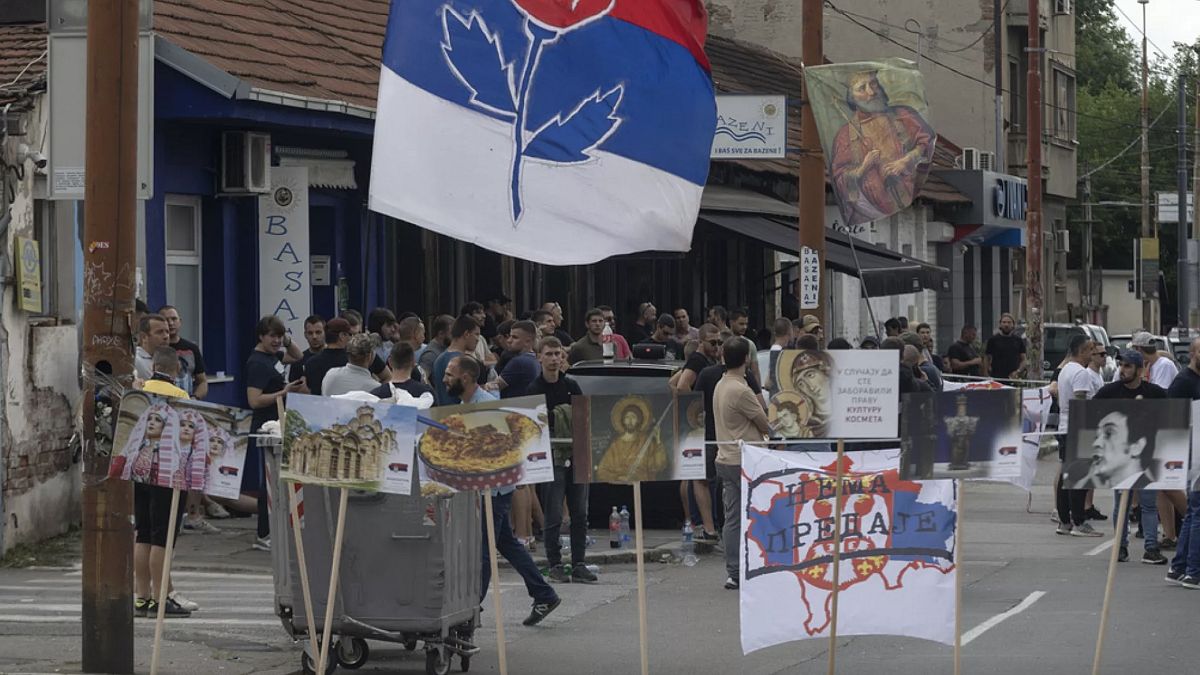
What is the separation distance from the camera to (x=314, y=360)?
14.0 meters

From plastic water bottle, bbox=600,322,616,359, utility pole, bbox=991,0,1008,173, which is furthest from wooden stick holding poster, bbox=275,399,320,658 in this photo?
utility pole, bbox=991,0,1008,173

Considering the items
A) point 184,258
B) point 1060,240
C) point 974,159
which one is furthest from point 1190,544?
point 1060,240

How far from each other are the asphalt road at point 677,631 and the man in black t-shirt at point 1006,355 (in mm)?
13261

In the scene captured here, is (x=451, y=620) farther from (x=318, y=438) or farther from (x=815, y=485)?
(x=815, y=485)

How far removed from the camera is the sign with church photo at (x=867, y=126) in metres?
17.1

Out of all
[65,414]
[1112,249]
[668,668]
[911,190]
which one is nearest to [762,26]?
[911,190]

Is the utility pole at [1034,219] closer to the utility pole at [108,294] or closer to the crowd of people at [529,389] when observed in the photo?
the crowd of people at [529,389]

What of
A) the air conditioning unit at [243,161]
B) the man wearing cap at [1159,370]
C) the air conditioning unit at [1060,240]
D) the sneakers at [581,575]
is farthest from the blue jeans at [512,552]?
the air conditioning unit at [1060,240]

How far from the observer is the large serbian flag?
9.23 m

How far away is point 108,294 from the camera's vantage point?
9734 mm

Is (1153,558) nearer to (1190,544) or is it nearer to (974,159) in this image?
(1190,544)

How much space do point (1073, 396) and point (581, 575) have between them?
223 inches

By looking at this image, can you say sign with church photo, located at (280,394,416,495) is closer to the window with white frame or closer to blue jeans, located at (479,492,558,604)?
blue jeans, located at (479,492,558,604)

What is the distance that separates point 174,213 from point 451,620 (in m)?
8.12
